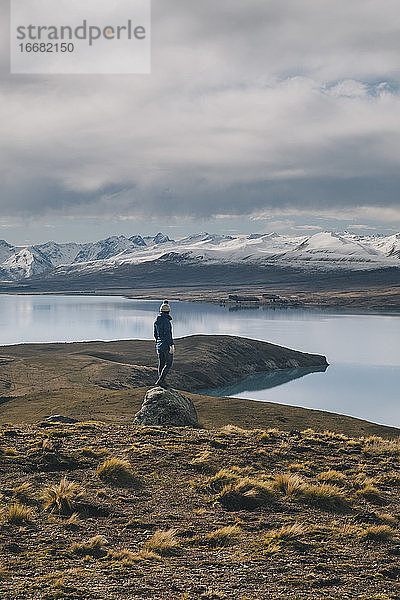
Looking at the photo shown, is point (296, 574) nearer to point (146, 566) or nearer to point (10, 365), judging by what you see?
point (146, 566)

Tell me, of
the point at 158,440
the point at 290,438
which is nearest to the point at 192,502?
the point at 158,440

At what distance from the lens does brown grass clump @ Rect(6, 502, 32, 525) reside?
11281 mm

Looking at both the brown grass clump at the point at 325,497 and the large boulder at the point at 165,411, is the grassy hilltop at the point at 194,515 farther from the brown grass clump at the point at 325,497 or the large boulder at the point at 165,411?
the large boulder at the point at 165,411

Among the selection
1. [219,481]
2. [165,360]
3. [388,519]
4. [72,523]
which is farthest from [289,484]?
[165,360]

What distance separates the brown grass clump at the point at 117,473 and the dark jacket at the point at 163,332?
1087cm

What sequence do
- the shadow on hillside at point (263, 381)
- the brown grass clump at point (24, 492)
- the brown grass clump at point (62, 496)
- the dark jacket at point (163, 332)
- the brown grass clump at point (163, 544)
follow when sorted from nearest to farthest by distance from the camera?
the brown grass clump at point (163, 544) → the brown grass clump at point (62, 496) → the brown grass clump at point (24, 492) → the dark jacket at point (163, 332) → the shadow on hillside at point (263, 381)

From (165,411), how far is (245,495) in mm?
12348

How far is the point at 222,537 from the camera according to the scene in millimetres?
10953

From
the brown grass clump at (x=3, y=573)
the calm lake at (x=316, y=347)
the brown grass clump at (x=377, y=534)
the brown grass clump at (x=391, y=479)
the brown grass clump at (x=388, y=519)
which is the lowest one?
the calm lake at (x=316, y=347)

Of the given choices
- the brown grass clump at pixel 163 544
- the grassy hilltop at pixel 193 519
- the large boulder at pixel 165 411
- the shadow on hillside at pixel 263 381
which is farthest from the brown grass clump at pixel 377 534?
the shadow on hillside at pixel 263 381

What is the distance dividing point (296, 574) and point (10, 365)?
80894 millimetres

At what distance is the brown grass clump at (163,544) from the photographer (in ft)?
33.6

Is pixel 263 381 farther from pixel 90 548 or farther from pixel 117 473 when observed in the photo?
pixel 90 548

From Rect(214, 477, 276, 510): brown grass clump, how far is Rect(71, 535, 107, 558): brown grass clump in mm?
3788
